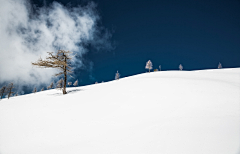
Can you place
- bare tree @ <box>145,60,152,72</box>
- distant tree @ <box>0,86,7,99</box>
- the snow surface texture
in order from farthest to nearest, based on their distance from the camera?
1. bare tree @ <box>145,60,152,72</box>
2. distant tree @ <box>0,86,7,99</box>
3. the snow surface texture

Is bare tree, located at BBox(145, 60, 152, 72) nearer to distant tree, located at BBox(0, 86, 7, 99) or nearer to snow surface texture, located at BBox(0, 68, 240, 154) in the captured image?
snow surface texture, located at BBox(0, 68, 240, 154)

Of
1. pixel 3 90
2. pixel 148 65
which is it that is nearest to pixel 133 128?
pixel 148 65

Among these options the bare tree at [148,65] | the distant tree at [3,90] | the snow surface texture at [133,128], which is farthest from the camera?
the bare tree at [148,65]

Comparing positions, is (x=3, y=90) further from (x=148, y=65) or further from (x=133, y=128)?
(x=148, y=65)

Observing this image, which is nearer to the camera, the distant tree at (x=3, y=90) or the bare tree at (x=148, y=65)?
the distant tree at (x=3, y=90)

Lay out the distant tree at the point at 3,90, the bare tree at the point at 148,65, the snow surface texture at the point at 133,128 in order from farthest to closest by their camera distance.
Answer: the bare tree at the point at 148,65 → the distant tree at the point at 3,90 → the snow surface texture at the point at 133,128

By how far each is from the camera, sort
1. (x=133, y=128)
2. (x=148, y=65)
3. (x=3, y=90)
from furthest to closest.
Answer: (x=148, y=65) → (x=3, y=90) → (x=133, y=128)

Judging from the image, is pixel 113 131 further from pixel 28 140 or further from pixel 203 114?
pixel 203 114

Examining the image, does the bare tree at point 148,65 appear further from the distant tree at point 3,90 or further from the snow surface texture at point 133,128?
the distant tree at point 3,90

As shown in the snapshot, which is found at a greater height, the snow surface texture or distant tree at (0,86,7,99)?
the snow surface texture

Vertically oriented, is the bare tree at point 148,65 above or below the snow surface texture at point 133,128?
above

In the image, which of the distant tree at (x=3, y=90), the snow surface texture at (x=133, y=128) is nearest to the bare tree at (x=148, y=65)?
the snow surface texture at (x=133, y=128)

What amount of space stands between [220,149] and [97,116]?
604cm

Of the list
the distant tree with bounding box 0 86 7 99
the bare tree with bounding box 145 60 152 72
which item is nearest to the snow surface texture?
the bare tree with bounding box 145 60 152 72
